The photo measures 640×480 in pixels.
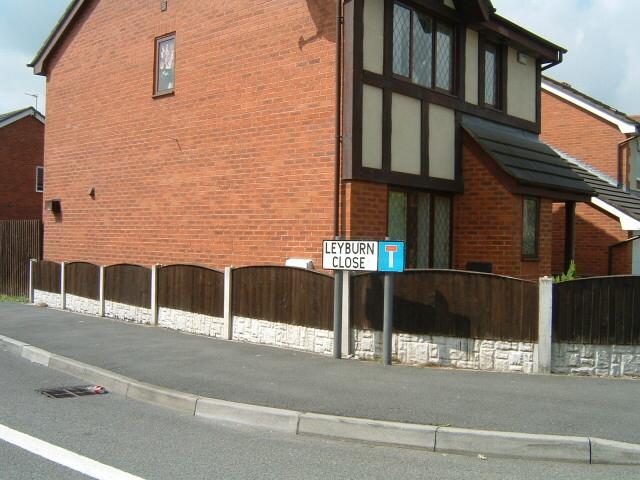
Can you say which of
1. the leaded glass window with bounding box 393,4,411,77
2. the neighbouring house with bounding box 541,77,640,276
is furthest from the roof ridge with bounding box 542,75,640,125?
the leaded glass window with bounding box 393,4,411,77

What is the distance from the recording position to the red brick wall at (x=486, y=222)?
1170cm

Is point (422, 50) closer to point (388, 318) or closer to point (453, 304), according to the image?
point (453, 304)

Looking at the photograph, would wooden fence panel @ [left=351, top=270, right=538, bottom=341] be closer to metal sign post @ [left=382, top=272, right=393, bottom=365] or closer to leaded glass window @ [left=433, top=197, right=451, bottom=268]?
metal sign post @ [left=382, top=272, right=393, bottom=365]

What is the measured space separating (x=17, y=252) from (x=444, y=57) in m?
12.4

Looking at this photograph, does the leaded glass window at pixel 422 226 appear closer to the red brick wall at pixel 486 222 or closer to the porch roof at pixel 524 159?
the red brick wall at pixel 486 222

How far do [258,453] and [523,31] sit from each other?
10902 mm

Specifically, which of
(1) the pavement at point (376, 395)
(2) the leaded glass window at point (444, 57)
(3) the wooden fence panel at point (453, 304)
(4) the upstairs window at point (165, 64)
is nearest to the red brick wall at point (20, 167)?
(4) the upstairs window at point (165, 64)

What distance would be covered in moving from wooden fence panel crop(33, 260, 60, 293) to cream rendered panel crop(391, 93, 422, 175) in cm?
914

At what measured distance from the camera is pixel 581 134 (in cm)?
2106

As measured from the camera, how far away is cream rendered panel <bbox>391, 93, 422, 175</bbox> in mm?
10875

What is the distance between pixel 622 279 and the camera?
28.2 ft

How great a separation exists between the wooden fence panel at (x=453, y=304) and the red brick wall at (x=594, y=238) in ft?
30.8

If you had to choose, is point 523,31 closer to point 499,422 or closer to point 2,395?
point 499,422

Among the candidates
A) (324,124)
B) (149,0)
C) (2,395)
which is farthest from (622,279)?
(149,0)
